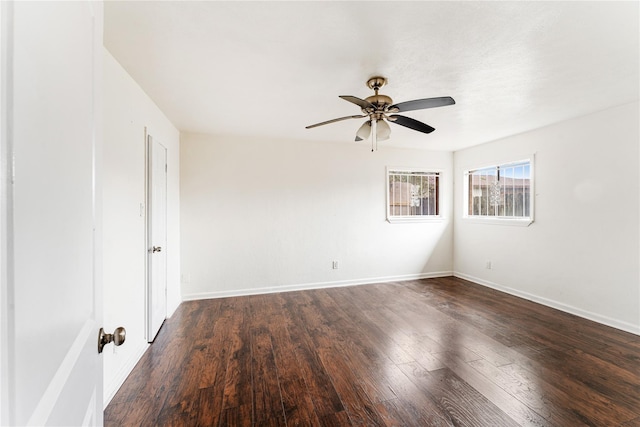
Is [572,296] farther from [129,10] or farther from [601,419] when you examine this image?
[129,10]

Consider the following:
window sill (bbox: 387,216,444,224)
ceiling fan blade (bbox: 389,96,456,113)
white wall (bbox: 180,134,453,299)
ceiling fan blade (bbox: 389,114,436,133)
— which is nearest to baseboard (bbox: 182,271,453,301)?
white wall (bbox: 180,134,453,299)

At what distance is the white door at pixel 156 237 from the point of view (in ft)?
8.60

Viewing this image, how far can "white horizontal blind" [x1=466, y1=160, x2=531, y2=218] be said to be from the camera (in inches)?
158

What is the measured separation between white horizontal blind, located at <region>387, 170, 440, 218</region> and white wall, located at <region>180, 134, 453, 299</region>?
15cm

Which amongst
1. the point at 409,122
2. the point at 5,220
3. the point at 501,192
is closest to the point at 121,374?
the point at 5,220

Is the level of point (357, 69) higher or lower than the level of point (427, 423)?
higher

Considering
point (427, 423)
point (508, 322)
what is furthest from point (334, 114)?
point (508, 322)

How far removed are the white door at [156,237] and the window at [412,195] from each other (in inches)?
134

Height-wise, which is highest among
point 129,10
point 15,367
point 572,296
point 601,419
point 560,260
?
point 129,10

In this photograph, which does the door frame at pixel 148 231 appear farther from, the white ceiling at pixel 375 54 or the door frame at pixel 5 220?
the door frame at pixel 5 220

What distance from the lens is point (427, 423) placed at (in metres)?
1.67

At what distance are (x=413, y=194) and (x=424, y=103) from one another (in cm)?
321

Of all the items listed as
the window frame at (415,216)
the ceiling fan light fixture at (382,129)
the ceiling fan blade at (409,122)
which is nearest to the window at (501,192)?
the window frame at (415,216)

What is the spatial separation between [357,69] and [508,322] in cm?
311
